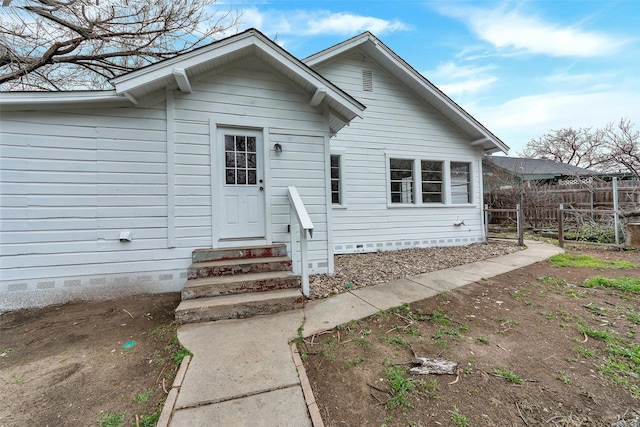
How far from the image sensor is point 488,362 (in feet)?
7.07

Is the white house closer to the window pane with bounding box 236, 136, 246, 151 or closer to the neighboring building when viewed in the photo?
the window pane with bounding box 236, 136, 246, 151

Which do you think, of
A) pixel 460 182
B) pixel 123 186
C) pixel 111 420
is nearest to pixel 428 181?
pixel 460 182

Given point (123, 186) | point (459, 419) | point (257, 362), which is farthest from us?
point (123, 186)

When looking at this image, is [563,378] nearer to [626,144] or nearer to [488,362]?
[488,362]

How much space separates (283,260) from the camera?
377 cm

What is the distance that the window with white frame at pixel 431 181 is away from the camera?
7727mm

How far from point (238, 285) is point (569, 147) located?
29051 millimetres

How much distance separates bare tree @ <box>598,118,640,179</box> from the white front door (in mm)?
14088

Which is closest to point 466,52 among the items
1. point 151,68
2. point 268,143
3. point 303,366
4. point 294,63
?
point 294,63

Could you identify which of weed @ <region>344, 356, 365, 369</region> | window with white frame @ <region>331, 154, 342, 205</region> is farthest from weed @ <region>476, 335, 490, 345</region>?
window with white frame @ <region>331, 154, 342, 205</region>

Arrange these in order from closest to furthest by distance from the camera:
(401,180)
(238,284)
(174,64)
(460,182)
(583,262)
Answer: (238,284), (174,64), (583,262), (401,180), (460,182)

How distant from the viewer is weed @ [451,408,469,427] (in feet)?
5.05

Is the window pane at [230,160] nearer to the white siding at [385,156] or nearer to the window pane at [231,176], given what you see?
the window pane at [231,176]

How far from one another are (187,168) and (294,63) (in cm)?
238
